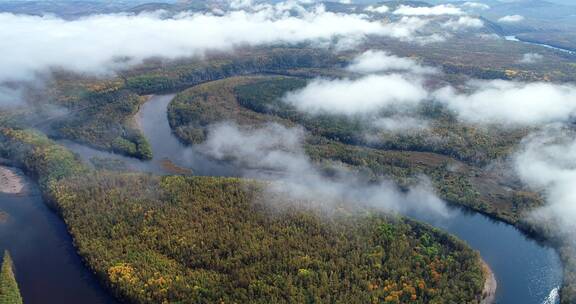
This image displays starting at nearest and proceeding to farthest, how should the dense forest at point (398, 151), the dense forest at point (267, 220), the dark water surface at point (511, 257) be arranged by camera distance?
the dense forest at point (267, 220)
the dark water surface at point (511, 257)
the dense forest at point (398, 151)

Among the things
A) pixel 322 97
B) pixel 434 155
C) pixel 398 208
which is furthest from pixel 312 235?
pixel 322 97

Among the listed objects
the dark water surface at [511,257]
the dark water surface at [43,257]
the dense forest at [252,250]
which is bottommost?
the dark water surface at [511,257]

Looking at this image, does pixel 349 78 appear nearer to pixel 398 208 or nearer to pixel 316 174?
pixel 316 174

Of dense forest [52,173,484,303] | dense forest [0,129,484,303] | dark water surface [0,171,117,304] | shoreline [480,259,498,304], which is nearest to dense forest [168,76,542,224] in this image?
shoreline [480,259,498,304]

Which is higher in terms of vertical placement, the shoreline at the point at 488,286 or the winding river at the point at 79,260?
the shoreline at the point at 488,286

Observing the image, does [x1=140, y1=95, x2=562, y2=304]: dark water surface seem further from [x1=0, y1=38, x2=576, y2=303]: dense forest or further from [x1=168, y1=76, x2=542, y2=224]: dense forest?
[x1=168, y1=76, x2=542, y2=224]: dense forest

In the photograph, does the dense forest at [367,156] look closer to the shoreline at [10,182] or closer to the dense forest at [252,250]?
the dense forest at [252,250]

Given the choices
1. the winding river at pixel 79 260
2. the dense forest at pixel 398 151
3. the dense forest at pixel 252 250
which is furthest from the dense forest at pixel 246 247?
the dense forest at pixel 398 151

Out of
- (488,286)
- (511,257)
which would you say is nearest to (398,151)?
(511,257)
